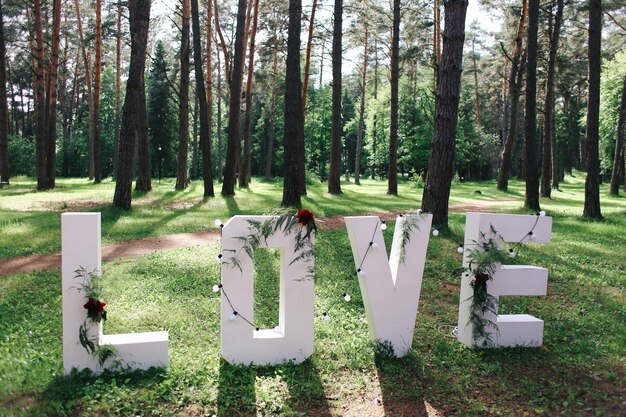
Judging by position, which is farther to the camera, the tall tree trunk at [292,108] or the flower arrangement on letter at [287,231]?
the tall tree trunk at [292,108]

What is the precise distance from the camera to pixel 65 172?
44.4 metres

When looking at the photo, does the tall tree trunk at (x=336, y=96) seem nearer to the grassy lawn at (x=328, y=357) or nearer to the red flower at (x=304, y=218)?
the grassy lawn at (x=328, y=357)

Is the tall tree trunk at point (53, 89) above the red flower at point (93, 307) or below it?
above

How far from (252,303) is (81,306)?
139 cm

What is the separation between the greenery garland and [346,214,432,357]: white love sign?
2209 mm

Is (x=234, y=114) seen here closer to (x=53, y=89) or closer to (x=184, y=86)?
(x=184, y=86)

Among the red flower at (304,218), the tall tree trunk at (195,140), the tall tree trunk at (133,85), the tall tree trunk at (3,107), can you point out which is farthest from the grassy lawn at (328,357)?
the tall tree trunk at (195,140)

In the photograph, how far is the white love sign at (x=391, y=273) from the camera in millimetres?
4512

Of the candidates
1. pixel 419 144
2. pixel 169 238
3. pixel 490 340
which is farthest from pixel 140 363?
→ pixel 419 144

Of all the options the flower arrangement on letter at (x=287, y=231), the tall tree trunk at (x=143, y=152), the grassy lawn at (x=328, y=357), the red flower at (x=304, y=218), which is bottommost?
the grassy lawn at (x=328, y=357)

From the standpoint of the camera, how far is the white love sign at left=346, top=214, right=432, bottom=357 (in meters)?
4.51

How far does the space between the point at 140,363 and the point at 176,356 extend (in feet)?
1.30

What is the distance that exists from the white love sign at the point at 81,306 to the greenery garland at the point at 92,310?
1cm

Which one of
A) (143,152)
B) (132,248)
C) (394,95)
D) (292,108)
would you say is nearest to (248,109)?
(143,152)
